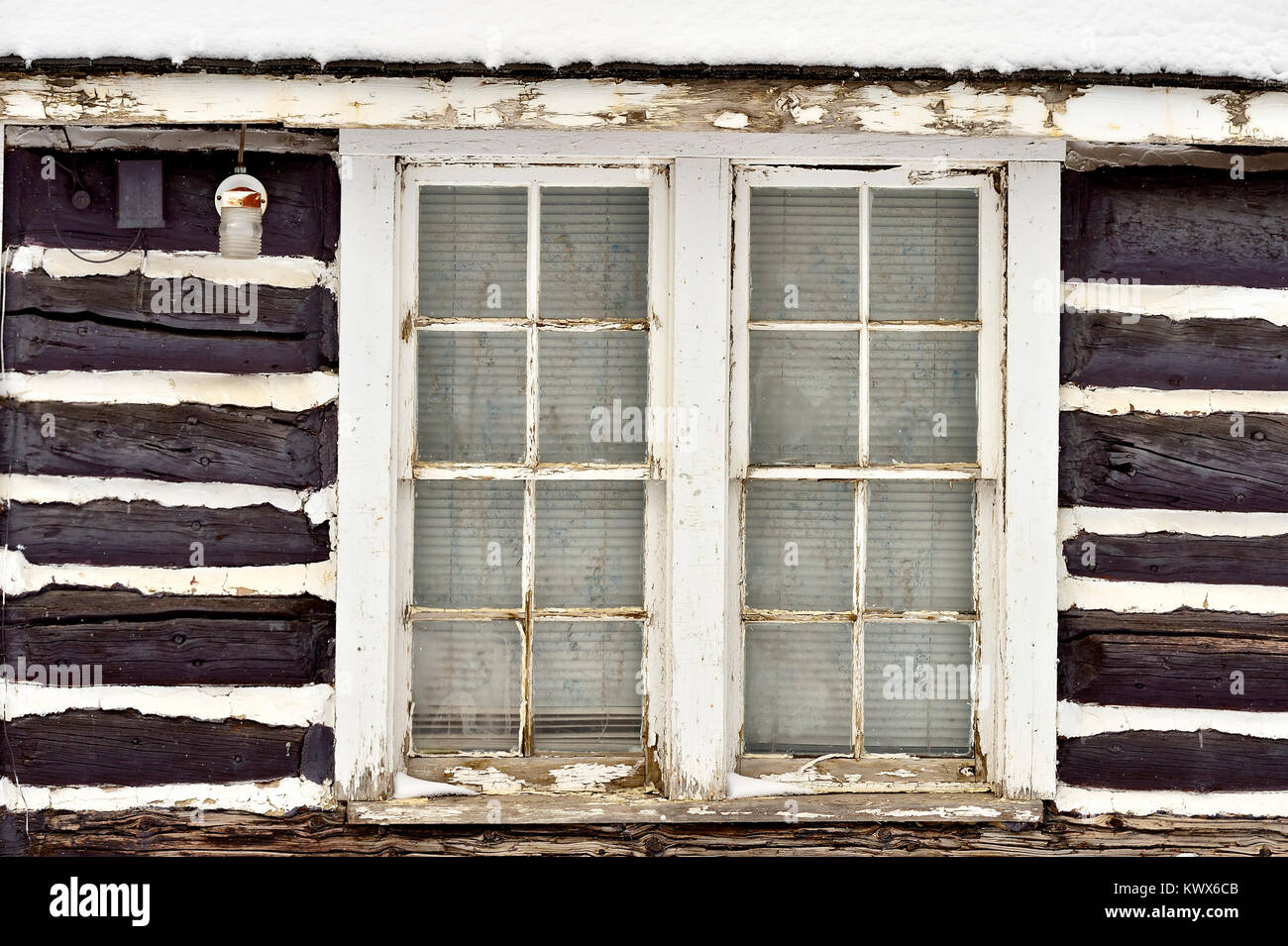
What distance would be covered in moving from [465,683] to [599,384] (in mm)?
1060

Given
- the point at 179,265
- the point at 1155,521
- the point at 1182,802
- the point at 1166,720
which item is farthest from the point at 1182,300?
the point at 179,265

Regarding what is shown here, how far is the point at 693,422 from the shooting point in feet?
10.1

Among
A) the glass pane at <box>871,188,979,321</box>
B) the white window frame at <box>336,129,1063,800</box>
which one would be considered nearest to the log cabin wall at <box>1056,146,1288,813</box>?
the white window frame at <box>336,129,1063,800</box>

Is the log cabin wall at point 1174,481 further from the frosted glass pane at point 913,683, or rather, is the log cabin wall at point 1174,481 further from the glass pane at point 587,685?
the glass pane at point 587,685

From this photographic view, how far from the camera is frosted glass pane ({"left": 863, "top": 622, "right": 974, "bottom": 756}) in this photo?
3246mm

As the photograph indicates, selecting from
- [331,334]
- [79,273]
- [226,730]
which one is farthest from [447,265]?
[226,730]

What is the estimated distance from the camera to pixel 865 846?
3166 mm

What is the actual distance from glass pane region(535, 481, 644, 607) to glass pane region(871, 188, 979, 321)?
41.8 inches

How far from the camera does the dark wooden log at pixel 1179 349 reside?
3.17m

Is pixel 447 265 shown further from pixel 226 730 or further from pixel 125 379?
pixel 226 730

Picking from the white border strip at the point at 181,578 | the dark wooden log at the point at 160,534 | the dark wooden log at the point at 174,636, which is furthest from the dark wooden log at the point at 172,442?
the dark wooden log at the point at 174,636

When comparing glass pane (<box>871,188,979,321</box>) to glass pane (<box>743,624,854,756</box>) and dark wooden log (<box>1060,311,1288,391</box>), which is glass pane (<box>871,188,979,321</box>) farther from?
glass pane (<box>743,624,854,756</box>)

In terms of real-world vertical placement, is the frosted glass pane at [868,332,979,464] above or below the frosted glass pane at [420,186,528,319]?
below

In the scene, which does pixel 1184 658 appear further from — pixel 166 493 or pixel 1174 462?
pixel 166 493
